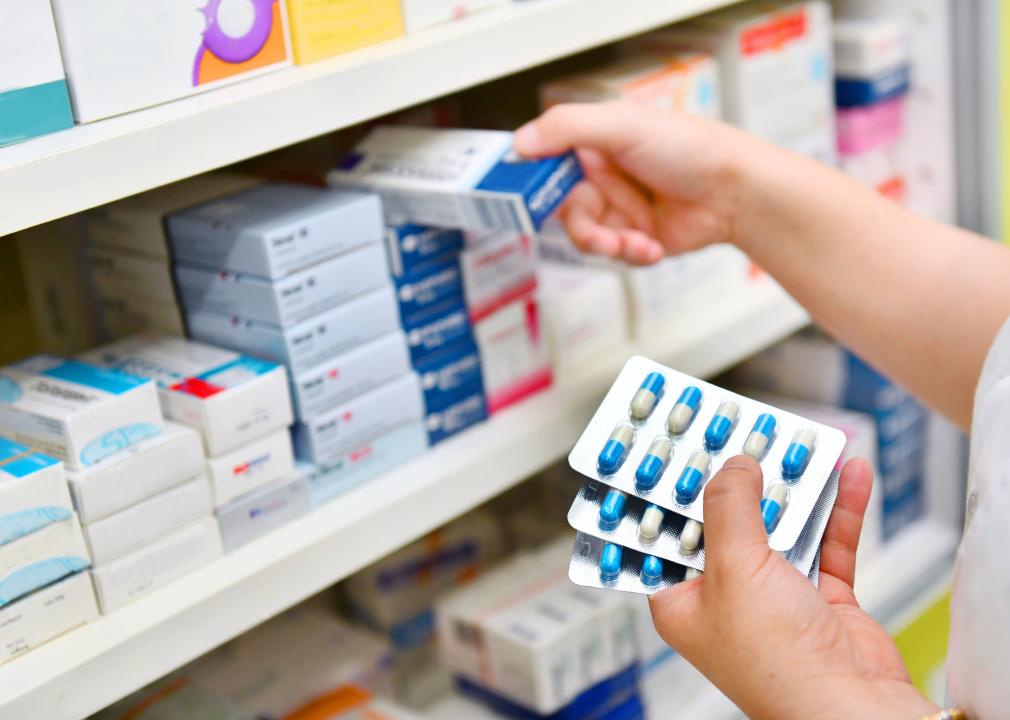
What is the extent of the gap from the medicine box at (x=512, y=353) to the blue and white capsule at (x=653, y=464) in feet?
1.09

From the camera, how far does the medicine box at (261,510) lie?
2.71 ft

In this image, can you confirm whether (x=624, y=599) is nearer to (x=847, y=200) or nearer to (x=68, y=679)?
(x=847, y=200)

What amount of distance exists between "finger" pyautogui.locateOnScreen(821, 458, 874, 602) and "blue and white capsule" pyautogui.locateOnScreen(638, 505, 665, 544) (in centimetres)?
10

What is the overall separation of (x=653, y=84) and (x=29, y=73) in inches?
22.4

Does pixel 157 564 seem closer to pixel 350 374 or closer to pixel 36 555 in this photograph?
pixel 36 555

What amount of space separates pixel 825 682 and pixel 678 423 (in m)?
0.16

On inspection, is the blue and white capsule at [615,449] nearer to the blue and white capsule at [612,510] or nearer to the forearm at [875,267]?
the blue and white capsule at [612,510]

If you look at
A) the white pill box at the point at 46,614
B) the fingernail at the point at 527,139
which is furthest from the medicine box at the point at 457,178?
the white pill box at the point at 46,614

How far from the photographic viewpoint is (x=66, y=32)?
2.25 feet

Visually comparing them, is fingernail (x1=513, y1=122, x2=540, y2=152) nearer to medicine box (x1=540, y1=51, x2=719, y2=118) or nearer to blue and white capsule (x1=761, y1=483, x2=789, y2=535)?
medicine box (x1=540, y1=51, x2=719, y2=118)

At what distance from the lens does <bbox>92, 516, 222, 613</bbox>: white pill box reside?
76 centimetres

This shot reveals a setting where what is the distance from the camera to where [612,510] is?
0.66m

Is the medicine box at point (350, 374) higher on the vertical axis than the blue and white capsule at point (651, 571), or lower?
higher

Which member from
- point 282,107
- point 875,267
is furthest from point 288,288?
point 875,267
